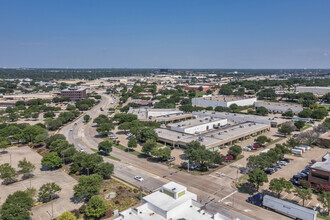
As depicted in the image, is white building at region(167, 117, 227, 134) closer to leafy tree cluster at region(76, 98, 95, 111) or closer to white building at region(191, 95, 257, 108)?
A: white building at region(191, 95, 257, 108)

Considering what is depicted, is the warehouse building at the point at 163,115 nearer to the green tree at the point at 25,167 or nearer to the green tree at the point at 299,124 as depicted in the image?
the green tree at the point at 299,124

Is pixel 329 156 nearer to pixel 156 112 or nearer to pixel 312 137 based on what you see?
pixel 312 137

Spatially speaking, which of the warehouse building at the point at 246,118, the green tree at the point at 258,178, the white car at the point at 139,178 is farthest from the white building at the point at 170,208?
the warehouse building at the point at 246,118

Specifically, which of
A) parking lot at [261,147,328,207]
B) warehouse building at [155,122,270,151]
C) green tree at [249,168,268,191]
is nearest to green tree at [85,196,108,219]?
green tree at [249,168,268,191]

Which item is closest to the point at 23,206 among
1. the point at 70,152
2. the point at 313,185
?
the point at 70,152

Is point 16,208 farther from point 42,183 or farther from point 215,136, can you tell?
point 215,136

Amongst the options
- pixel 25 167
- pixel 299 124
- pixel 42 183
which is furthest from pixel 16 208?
pixel 299 124
